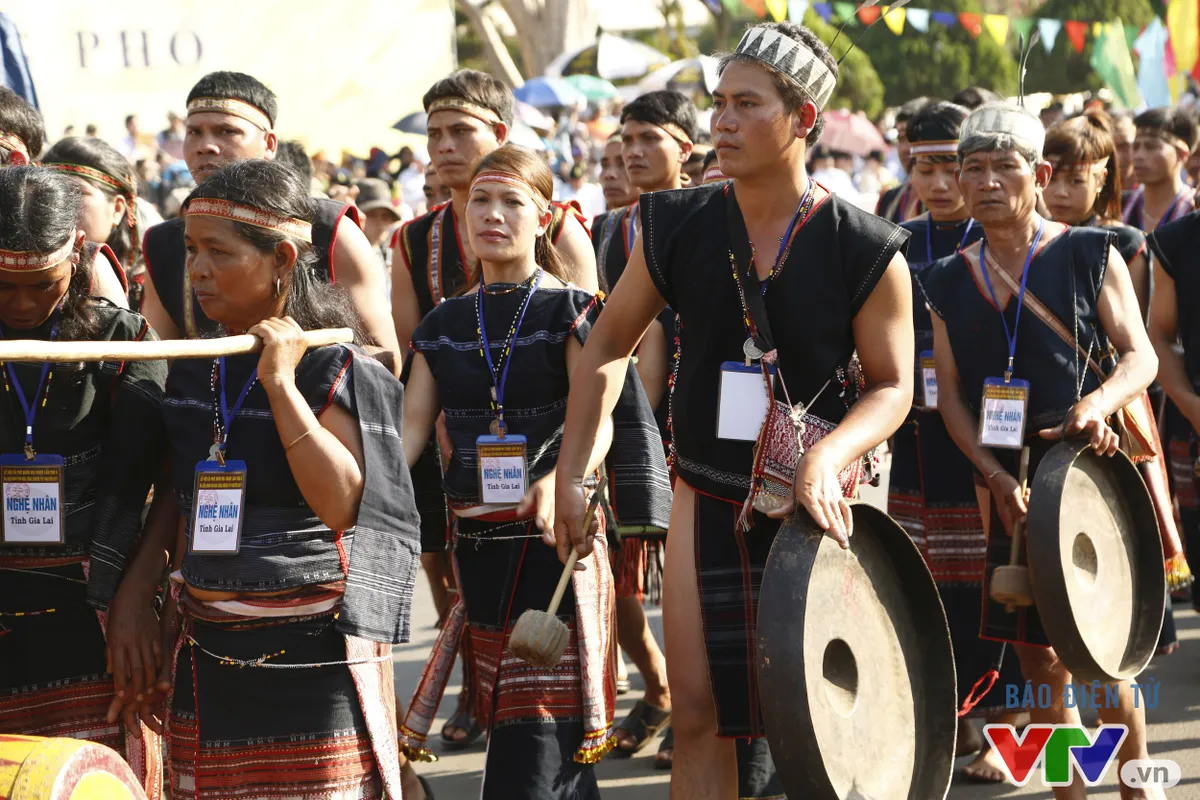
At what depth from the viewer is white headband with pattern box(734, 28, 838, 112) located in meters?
3.62

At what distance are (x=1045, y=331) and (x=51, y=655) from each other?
3.09 m

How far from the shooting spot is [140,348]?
2961 mm

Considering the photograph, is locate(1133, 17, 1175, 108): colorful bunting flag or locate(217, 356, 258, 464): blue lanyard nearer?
locate(217, 356, 258, 464): blue lanyard

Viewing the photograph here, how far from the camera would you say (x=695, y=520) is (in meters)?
3.75

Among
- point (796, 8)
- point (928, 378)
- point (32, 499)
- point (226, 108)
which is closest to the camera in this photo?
point (32, 499)

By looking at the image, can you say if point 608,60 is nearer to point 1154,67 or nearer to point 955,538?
point 1154,67

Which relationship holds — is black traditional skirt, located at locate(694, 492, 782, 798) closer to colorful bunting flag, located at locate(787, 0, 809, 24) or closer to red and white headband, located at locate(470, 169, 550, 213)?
red and white headband, located at locate(470, 169, 550, 213)

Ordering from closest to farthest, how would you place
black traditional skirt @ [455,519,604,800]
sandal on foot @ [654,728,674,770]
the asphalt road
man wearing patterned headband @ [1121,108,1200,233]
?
black traditional skirt @ [455,519,604,800], the asphalt road, sandal on foot @ [654,728,674,770], man wearing patterned headband @ [1121,108,1200,233]

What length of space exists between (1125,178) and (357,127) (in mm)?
19333

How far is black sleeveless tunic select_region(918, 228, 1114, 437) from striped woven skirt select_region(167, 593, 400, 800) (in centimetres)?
244

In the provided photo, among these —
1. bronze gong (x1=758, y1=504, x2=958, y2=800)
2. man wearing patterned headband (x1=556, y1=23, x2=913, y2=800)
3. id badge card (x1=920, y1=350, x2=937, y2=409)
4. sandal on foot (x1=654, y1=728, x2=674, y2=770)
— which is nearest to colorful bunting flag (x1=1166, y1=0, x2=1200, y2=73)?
id badge card (x1=920, y1=350, x2=937, y2=409)

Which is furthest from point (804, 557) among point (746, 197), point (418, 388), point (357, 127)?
point (357, 127)

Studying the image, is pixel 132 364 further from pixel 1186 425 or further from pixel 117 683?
pixel 1186 425

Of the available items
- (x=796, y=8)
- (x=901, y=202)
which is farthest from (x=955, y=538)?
(x=796, y=8)
